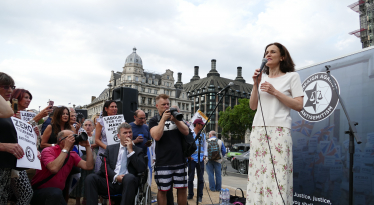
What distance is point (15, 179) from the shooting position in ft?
11.0

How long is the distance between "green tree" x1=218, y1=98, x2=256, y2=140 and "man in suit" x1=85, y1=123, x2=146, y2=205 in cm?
5612

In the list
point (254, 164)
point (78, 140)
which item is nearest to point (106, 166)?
point (78, 140)

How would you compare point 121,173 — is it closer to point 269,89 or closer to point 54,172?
point 54,172

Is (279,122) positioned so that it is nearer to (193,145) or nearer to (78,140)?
(193,145)

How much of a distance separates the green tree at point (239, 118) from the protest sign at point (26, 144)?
57.6 metres

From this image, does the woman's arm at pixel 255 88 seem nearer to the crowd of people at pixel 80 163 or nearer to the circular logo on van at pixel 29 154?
the crowd of people at pixel 80 163

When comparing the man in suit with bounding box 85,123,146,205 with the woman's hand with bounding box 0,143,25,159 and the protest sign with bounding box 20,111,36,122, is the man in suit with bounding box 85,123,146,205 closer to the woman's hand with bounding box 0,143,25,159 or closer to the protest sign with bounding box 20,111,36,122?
the woman's hand with bounding box 0,143,25,159

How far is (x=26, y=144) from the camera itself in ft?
10.6

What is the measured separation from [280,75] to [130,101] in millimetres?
4953

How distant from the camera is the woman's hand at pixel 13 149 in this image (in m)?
2.92

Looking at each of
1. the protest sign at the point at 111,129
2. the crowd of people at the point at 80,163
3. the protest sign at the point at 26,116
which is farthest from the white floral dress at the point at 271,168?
the protest sign at the point at 26,116

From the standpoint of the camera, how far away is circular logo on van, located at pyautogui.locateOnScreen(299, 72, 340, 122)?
14.1ft

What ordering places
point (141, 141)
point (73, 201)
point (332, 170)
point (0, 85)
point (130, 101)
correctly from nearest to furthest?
point (0, 85)
point (332, 170)
point (141, 141)
point (73, 201)
point (130, 101)

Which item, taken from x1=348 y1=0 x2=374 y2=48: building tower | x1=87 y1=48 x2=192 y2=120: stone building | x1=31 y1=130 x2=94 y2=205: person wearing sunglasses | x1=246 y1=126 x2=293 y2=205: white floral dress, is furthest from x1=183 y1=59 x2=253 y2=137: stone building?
x1=246 y1=126 x2=293 y2=205: white floral dress
